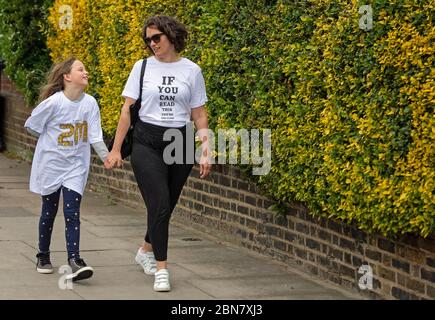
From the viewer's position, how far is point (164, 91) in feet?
23.9

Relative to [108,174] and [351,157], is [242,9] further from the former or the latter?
[108,174]

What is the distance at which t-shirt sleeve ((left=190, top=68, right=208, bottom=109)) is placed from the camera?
7.41 metres

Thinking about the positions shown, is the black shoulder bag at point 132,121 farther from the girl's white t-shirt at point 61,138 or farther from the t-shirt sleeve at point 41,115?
the t-shirt sleeve at point 41,115

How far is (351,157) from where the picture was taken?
7008mm

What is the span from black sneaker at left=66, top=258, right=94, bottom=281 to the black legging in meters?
0.49

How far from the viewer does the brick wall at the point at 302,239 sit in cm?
679

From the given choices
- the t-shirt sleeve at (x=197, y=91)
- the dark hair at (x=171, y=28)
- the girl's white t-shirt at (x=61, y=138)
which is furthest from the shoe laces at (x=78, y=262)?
the dark hair at (x=171, y=28)

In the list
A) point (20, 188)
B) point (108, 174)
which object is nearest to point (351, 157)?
point (108, 174)

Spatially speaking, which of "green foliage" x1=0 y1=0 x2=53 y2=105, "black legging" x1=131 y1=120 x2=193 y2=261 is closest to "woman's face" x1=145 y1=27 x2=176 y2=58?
"black legging" x1=131 y1=120 x2=193 y2=261

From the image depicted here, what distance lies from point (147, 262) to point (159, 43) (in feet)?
5.54

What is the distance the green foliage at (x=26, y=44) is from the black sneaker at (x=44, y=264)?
6418 millimetres

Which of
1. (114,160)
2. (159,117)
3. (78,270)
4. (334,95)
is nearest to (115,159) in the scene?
(114,160)

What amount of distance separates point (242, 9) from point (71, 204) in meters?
2.20

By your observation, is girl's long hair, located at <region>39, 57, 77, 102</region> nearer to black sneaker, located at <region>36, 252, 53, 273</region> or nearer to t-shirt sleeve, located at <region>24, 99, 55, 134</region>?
t-shirt sleeve, located at <region>24, 99, 55, 134</region>
